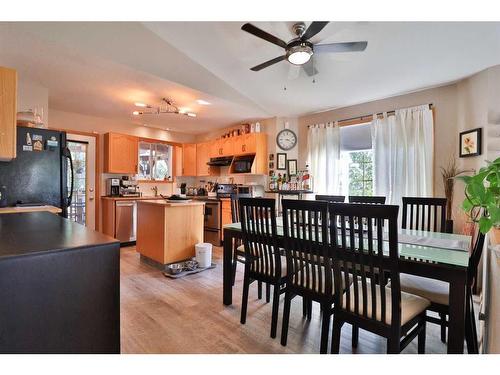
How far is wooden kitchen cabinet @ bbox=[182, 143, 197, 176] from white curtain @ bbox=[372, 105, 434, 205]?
4.02 metres

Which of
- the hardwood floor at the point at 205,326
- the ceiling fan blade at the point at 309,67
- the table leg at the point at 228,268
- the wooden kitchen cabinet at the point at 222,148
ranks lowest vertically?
the hardwood floor at the point at 205,326

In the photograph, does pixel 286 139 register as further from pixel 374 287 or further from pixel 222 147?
pixel 374 287

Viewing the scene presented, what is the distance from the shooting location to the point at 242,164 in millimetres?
5262

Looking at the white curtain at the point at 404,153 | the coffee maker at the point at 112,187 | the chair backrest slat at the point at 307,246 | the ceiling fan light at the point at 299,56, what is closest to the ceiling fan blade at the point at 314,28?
the ceiling fan light at the point at 299,56

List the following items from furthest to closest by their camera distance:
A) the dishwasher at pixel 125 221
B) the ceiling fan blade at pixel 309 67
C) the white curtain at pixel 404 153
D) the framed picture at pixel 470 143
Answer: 1. the dishwasher at pixel 125 221
2. the white curtain at pixel 404 153
3. the framed picture at pixel 470 143
4. the ceiling fan blade at pixel 309 67

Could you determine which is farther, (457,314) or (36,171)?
(36,171)

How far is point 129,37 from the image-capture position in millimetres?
2645

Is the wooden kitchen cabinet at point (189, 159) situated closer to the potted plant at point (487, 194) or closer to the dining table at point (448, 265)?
the dining table at point (448, 265)

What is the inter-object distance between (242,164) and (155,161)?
216 centimetres

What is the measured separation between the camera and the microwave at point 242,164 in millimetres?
5199

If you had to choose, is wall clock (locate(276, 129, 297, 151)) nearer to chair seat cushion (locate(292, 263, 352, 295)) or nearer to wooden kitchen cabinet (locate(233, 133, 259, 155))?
wooden kitchen cabinet (locate(233, 133, 259, 155))

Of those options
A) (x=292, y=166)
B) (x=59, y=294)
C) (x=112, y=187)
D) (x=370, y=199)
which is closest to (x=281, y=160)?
(x=292, y=166)

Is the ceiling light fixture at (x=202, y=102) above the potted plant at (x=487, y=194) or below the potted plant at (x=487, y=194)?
above

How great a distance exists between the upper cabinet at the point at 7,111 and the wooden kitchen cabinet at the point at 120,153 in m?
2.68
